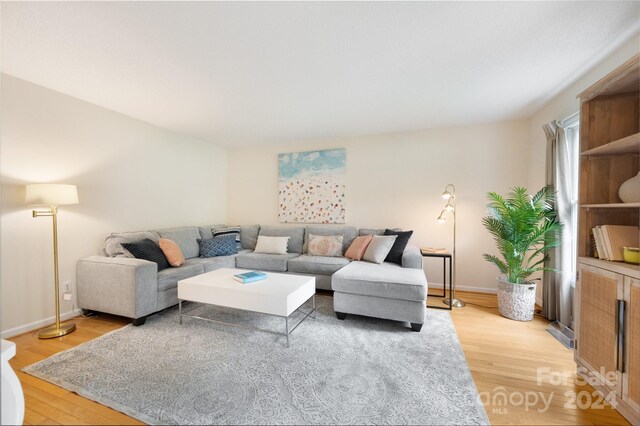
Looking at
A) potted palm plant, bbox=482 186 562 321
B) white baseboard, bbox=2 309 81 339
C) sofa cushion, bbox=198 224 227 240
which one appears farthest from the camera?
sofa cushion, bbox=198 224 227 240

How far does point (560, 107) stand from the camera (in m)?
2.61

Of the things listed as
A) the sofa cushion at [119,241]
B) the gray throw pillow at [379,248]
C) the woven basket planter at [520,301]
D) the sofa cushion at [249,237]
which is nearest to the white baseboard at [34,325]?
the sofa cushion at [119,241]

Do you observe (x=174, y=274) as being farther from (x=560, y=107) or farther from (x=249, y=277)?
(x=560, y=107)

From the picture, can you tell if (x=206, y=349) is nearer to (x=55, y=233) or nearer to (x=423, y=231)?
(x=55, y=233)

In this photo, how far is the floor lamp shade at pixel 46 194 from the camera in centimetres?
215

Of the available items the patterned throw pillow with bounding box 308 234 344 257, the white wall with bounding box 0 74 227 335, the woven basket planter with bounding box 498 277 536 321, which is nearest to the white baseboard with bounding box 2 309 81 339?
the white wall with bounding box 0 74 227 335

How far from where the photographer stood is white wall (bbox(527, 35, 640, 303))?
6.08ft

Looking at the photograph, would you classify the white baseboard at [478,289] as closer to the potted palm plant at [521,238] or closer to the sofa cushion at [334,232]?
the potted palm plant at [521,238]

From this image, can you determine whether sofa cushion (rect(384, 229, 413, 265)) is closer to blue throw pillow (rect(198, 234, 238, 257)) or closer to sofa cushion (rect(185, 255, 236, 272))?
sofa cushion (rect(185, 255, 236, 272))

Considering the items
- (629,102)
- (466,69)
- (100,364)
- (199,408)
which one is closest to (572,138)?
A: (629,102)

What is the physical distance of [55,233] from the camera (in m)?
2.30

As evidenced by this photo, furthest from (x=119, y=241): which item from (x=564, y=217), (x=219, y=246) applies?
(x=564, y=217)

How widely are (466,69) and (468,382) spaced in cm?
241

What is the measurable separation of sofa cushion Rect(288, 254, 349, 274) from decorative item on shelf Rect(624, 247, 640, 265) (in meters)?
2.34
